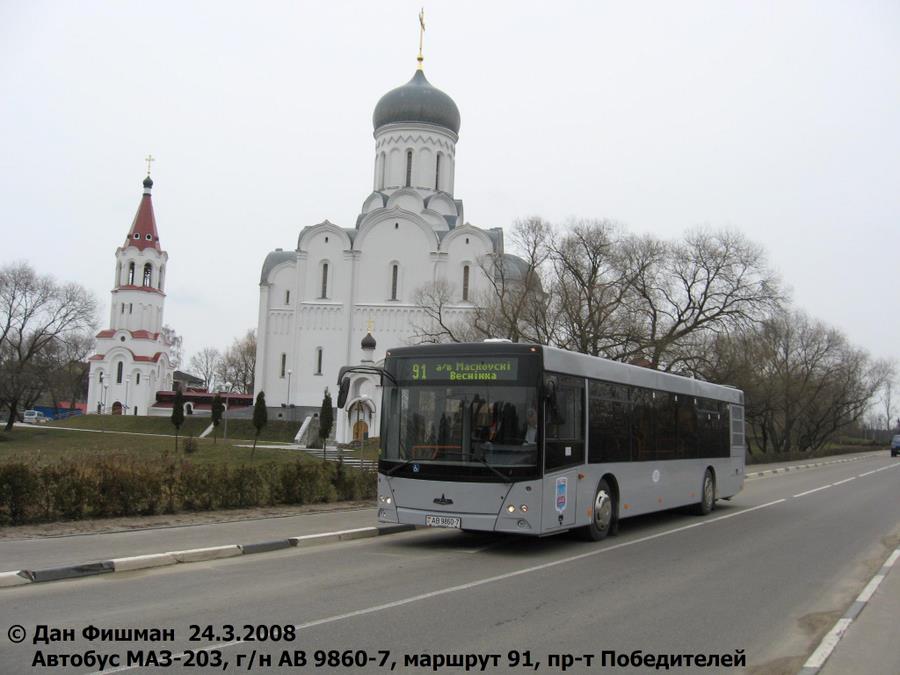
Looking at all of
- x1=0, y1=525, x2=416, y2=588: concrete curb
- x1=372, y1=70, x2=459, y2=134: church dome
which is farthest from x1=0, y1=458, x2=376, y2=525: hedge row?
x1=372, y1=70, x2=459, y2=134: church dome

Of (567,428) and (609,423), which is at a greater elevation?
(609,423)

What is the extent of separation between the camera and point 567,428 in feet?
37.9

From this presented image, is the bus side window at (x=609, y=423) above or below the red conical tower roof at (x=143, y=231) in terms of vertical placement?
below

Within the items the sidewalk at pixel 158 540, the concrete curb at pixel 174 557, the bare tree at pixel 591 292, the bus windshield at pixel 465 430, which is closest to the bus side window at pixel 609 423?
the bus windshield at pixel 465 430

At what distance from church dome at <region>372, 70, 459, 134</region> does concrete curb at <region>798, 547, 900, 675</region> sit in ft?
171

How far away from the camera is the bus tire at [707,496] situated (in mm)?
16891

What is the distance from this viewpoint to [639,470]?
539 inches

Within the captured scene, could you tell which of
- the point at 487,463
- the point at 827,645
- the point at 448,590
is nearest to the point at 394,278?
the point at 487,463

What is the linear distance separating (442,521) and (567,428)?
2.19 metres

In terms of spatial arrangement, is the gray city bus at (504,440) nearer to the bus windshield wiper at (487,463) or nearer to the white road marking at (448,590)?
the bus windshield wiper at (487,463)

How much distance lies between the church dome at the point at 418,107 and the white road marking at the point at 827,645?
179 feet

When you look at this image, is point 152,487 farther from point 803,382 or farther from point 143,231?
point 143,231

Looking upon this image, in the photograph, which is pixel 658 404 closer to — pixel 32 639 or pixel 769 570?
pixel 769 570

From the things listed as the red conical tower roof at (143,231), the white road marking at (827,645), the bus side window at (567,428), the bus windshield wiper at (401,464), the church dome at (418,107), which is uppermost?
the church dome at (418,107)
